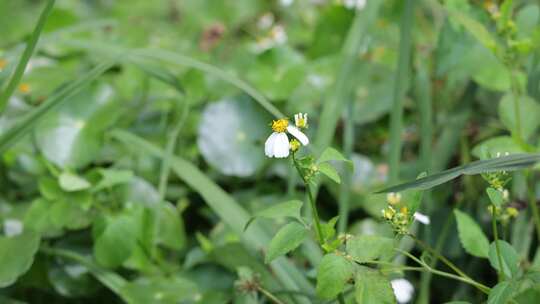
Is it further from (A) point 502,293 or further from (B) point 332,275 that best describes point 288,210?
(A) point 502,293

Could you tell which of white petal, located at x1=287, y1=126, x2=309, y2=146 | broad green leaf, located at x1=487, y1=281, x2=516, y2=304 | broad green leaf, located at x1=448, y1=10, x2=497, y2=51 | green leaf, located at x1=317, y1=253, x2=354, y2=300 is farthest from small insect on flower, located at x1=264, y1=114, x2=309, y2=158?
broad green leaf, located at x1=448, y1=10, x2=497, y2=51

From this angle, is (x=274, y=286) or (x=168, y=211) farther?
(x=168, y=211)

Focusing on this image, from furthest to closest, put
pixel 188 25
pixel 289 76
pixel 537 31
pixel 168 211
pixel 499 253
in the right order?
pixel 188 25
pixel 289 76
pixel 168 211
pixel 537 31
pixel 499 253

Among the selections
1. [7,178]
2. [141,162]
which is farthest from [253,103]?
[7,178]

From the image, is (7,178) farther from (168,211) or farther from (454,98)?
(454,98)

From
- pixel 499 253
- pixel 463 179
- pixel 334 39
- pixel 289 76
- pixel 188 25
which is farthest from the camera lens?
pixel 188 25

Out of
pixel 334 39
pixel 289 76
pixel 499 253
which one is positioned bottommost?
pixel 499 253

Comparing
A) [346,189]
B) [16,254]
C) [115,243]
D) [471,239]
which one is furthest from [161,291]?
[471,239]
